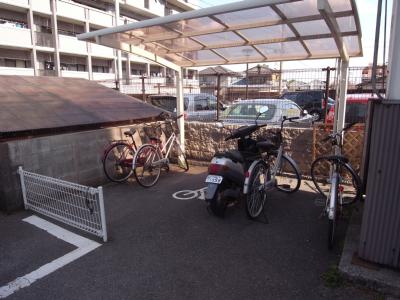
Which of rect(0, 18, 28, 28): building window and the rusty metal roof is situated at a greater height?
rect(0, 18, 28, 28): building window

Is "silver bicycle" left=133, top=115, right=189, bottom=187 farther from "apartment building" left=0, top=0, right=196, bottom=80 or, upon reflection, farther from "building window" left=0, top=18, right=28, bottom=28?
"building window" left=0, top=18, right=28, bottom=28

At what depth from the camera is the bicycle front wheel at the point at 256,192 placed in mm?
3773

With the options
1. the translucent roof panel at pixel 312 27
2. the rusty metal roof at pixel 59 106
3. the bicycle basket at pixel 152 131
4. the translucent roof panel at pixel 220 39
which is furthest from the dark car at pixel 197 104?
the translucent roof panel at pixel 312 27

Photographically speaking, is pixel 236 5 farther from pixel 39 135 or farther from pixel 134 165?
pixel 39 135

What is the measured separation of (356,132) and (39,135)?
5047mm

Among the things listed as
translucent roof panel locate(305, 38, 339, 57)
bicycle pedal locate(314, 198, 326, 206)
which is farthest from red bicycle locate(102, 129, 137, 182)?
translucent roof panel locate(305, 38, 339, 57)

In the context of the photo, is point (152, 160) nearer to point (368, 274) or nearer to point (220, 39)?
point (220, 39)

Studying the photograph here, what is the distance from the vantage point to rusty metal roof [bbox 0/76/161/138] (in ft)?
14.9

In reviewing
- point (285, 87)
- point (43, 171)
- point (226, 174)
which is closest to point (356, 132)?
point (285, 87)

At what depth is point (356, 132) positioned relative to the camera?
511 centimetres

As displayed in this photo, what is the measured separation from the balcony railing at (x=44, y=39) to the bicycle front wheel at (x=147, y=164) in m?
19.6

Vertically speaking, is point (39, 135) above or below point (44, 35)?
below

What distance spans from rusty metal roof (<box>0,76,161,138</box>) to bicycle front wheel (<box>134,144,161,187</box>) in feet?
2.84

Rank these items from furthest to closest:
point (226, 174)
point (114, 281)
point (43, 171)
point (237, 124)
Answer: point (237, 124) < point (43, 171) < point (226, 174) < point (114, 281)
